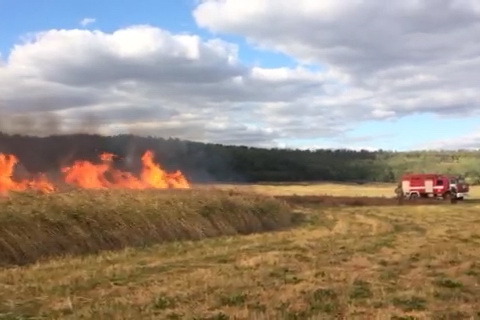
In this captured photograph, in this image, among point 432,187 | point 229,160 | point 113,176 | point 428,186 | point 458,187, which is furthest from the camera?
point 229,160

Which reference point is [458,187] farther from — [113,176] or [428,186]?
[113,176]

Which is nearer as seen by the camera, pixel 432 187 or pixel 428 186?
pixel 432 187

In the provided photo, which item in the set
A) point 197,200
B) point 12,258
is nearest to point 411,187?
point 197,200

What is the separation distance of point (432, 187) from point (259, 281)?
47.0 metres

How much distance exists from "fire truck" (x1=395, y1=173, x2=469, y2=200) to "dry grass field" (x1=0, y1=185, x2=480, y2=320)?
35778 mm

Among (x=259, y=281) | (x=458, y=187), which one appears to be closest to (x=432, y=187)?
(x=458, y=187)

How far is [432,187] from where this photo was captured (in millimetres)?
56438

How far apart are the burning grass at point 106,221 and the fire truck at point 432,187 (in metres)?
32.8

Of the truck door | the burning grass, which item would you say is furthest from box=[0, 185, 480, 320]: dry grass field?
the truck door

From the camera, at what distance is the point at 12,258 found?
53.1 ft

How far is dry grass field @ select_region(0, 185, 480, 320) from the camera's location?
9.83 metres

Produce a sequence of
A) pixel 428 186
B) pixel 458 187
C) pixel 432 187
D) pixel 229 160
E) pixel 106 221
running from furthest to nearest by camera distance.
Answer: pixel 229 160 → pixel 428 186 → pixel 432 187 → pixel 458 187 → pixel 106 221

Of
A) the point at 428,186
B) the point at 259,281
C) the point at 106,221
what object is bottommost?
the point at 259,281

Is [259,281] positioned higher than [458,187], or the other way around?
[458,187]
